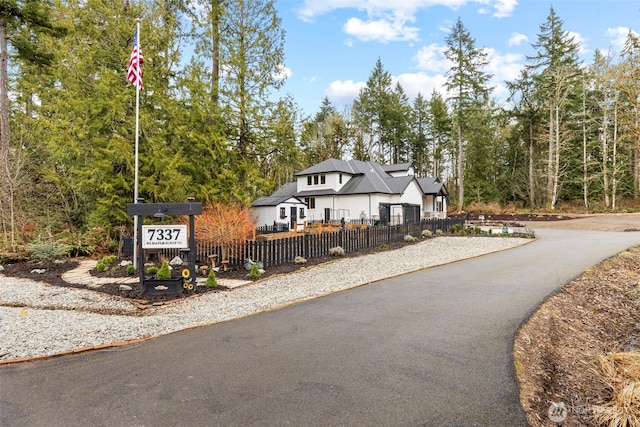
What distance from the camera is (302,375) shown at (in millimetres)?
3645

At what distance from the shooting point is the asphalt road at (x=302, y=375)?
9.57 feet

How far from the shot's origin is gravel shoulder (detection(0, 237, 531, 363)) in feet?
15.6

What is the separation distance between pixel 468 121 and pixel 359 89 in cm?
1660

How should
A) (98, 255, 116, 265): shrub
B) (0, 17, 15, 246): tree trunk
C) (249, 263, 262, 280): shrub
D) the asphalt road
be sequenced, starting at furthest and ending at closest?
(0, 17, 15, 246): tree trunk < (98, 255, 116, 265): shrub < (249, 263, 262, 280): shrub < the asphalt road

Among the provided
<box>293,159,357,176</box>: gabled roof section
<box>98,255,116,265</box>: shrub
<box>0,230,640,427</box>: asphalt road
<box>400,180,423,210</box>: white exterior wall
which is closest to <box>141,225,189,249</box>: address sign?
<box>0,230,640,427</box>: asphalt road

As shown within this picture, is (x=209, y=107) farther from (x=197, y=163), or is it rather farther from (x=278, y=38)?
(x=278, y=38)

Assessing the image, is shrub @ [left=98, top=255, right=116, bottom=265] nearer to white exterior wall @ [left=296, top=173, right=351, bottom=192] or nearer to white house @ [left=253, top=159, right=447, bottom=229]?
white house @ [left=253, top=159, right=447, bottom=229]

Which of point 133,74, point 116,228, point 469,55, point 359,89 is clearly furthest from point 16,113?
point 469,55

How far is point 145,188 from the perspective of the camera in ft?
→ 40.8

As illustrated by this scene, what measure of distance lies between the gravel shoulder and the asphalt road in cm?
48

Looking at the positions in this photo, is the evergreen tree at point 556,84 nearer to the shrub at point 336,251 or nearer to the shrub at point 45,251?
the shrub at point 336,251

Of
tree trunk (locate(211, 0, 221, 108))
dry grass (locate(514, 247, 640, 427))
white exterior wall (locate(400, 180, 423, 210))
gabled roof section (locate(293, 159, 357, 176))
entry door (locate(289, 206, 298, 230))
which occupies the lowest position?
dry grass (locate(514, 247, 640, 427))

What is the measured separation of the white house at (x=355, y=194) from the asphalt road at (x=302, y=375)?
20.4m

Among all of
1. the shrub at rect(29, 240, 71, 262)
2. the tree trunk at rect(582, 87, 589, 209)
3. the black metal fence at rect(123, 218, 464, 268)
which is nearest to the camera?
the black metal fence at rect(123, 218, 464, 268)
